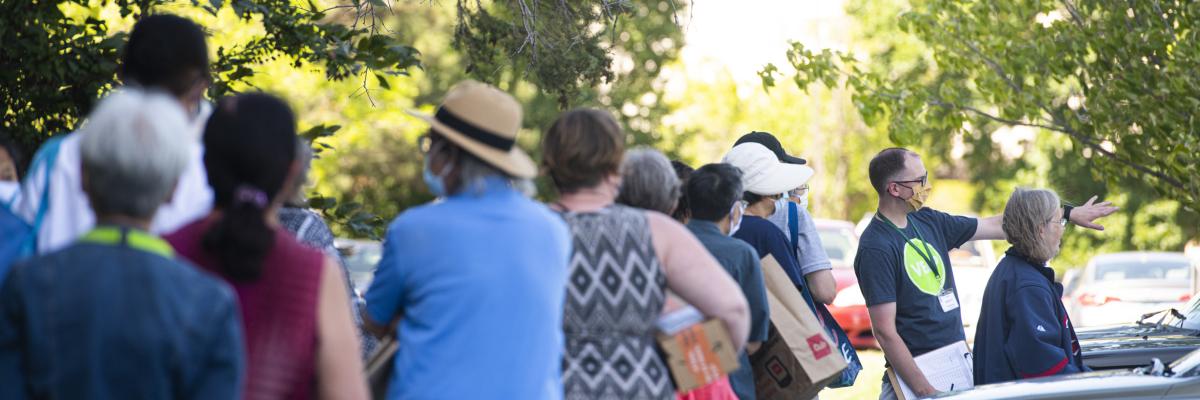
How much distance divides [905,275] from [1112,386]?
107cm

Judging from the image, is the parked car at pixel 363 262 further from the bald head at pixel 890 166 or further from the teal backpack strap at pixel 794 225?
the teal backpack strap at pixel 794 225

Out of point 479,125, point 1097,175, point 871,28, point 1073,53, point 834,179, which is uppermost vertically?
point 479,125

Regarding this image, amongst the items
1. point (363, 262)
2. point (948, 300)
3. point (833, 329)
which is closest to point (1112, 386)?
point (948, 300)

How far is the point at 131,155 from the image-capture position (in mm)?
2697

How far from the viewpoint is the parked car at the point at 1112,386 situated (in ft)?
17.4

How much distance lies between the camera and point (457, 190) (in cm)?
359

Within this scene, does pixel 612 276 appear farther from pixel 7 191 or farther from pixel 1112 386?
pixel 1112 386

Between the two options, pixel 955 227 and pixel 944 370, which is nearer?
pixel 944 370

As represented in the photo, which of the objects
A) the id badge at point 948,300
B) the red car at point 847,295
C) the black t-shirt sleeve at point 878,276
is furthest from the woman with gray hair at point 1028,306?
the red car at point 847,295

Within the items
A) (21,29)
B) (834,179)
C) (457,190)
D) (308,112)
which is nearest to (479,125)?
(457,190)

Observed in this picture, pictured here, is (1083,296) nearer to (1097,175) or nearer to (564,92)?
(1097,175)

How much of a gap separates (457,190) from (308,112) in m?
25.2

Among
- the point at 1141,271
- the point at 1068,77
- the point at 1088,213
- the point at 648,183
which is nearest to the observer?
the point at 648,183

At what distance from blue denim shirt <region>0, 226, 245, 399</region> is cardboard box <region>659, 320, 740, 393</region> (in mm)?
1483
